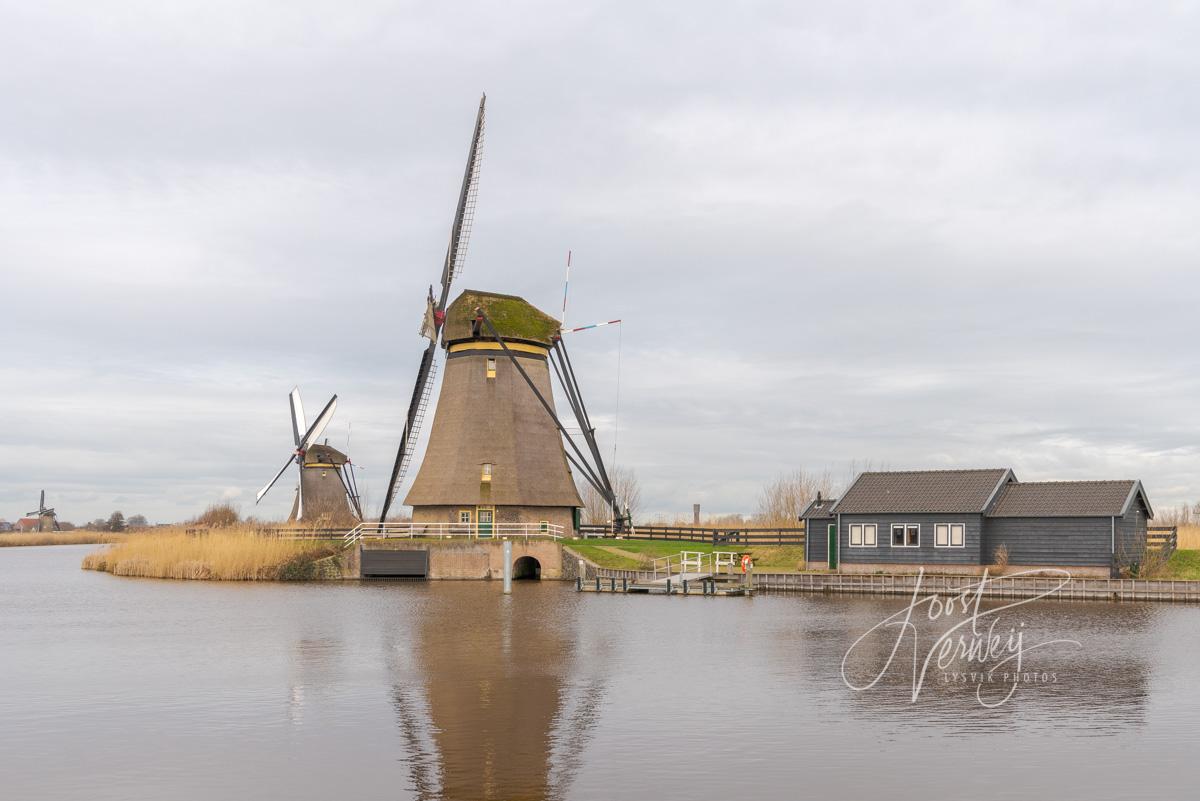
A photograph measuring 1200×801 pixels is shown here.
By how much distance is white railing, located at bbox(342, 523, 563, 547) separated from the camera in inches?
1978

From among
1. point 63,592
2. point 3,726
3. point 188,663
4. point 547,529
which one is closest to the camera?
point 3,726

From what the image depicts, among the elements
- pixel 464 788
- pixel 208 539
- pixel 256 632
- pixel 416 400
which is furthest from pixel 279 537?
pixel 464 788

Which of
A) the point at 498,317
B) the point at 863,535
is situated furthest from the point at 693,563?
the point at 498,317

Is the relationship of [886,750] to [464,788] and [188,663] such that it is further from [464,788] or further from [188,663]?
[188,663]

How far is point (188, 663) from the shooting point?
2322cm

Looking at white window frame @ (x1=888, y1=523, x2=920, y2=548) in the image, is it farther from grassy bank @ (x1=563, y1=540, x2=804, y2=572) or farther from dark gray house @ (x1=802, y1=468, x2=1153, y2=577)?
grassy bank @ (x1=563, y1=540, x2=804, y2=572)

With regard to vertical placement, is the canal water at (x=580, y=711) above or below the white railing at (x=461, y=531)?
below

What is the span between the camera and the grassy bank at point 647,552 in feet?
157

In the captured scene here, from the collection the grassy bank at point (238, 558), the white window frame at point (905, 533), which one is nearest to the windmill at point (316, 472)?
the grassy bank at point (238, 558)

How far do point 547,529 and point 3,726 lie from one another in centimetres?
3455

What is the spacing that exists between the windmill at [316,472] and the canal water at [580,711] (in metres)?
51.2

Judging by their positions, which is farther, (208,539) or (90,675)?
(208,539)

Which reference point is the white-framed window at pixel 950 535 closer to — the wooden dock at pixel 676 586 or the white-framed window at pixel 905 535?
the white-framed window at pixel 905 535

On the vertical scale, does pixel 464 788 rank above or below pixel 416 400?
below
